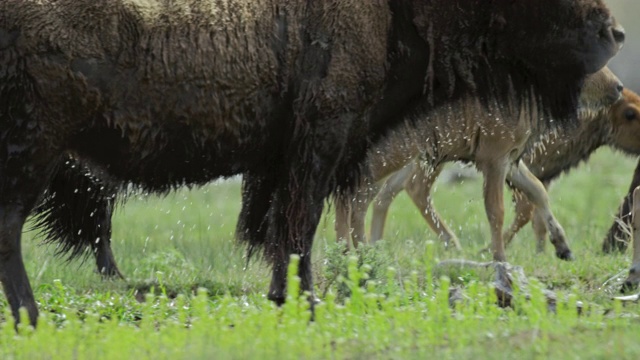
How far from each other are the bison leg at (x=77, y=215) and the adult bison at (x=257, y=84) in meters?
1.10

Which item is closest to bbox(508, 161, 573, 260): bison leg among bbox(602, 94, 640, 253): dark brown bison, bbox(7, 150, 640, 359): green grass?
bbox(7, 150, 640, 359): green grass

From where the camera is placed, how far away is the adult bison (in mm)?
6828

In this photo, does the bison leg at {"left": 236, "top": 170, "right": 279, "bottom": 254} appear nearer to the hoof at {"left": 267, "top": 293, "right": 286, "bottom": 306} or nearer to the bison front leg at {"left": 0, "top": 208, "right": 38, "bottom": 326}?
the hoof at {"left": 267, "top": 293, "right": 286, "bottom": 306}

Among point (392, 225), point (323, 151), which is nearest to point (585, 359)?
point (323, 151)

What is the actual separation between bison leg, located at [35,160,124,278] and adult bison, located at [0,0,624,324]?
43.4 inches

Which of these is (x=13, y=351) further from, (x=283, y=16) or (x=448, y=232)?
(x=448, y=232)

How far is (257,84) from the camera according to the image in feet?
23.7

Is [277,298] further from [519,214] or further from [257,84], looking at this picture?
[519,214]

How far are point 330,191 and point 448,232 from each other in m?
4.38

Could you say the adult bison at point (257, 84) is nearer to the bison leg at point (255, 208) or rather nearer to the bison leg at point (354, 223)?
the bison leg at point (255, 208)

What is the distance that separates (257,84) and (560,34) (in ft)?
5.84

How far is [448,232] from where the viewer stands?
11.9 metres

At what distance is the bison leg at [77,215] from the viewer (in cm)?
848

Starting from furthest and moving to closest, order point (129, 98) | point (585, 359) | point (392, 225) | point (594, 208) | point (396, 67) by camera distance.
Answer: point (594, 208)
point (392, 225)
point (396, 67)
point (129, 98)
point (585, 359)
